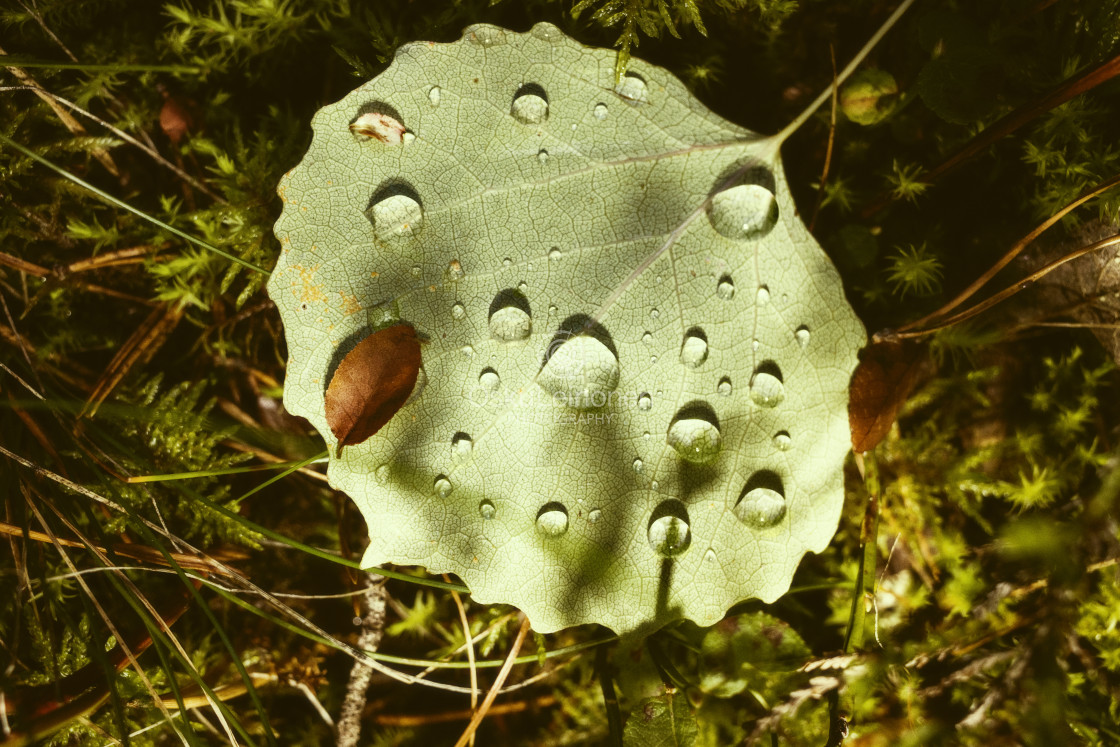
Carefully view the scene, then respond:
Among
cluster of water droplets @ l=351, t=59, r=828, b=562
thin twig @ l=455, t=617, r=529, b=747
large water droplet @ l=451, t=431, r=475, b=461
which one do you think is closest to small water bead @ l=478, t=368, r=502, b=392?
cluster of water droplets @ l=351, t=59, r=828, b=562

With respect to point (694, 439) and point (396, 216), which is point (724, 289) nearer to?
point (694, 439)

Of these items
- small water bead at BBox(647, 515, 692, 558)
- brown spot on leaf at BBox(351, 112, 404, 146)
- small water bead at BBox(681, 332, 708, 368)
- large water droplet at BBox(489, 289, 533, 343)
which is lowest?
small water bead at BBox(647, 515, 692, 558)

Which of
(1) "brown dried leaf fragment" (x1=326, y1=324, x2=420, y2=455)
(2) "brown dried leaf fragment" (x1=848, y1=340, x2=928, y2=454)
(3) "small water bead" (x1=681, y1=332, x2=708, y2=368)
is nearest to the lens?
(1) "brown dried leaf fragment" (x1=326, y1=324, x2=420, y2=455)

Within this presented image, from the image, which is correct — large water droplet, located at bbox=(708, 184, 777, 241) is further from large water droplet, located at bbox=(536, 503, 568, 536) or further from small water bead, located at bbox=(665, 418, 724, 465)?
large water droplet, located at bbox=(536, 503, 568, 536)

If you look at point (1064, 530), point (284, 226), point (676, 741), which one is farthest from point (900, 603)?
point (284, 226)

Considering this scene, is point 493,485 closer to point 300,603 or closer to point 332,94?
point 300,603

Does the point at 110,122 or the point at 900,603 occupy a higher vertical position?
the point at 110,122

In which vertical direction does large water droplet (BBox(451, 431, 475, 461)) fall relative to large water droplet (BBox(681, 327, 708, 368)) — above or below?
below
